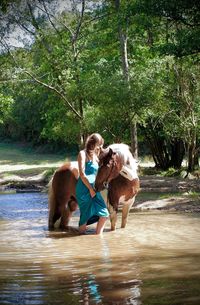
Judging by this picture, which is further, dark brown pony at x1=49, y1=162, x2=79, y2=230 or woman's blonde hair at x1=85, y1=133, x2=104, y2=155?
dark brown pony at x1=49, y1=162, x2=79, y2=230

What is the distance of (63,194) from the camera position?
1016 centimetres

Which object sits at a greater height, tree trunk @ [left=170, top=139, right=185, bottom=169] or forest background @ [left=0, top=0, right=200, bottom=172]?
forest background @ [left=0, top=0, right=200, bottom=172]

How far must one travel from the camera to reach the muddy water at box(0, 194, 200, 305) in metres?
4.70

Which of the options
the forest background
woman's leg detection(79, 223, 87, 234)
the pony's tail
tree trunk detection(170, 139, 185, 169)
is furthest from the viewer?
tree trunk detection(170, 139, 185, 169)

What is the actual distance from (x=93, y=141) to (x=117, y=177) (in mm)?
872

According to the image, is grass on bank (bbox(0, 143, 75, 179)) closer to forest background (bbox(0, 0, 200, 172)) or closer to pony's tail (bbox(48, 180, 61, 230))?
forest background (bbox(0, 0, 200, 172))

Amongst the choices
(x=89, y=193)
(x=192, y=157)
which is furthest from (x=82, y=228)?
(x=192, y=157)

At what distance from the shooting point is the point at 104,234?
922cm

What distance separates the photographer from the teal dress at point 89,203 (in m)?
9.31

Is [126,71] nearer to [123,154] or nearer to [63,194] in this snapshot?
[63,194]

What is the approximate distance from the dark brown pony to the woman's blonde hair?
2.62ft

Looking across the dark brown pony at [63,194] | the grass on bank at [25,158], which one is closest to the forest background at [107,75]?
the grass on bank at [25,158]

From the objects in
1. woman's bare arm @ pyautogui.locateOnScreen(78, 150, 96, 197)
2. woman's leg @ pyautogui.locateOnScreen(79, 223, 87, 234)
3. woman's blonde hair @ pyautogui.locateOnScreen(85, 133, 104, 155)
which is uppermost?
woman's blonde hair @ pyautogui.locateOnScreen(85, 133, 104, 155)

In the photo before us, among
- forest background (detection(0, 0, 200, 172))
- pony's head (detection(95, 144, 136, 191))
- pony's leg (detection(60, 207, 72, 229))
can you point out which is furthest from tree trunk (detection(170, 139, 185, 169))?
pony's head (detection(95, 144, 136, 191))
